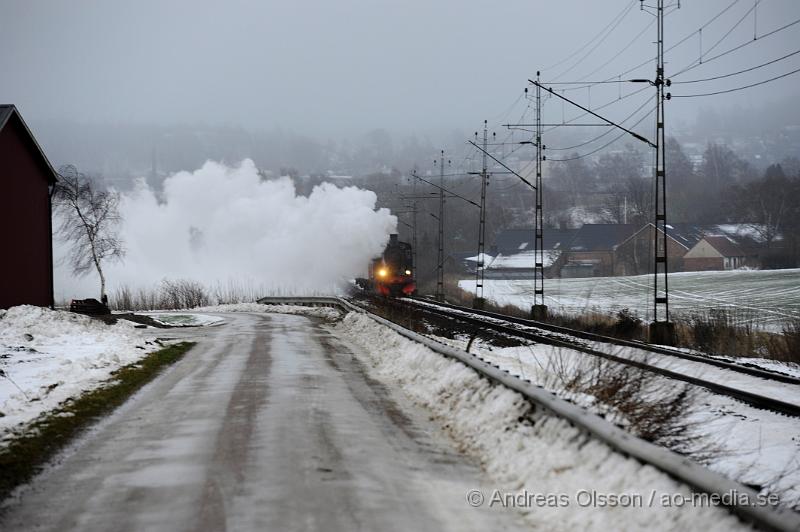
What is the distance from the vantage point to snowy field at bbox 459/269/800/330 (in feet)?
148

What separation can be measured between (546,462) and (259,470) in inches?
103

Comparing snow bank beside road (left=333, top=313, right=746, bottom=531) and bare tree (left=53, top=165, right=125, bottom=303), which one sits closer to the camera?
snow bank beside road (left=333, top=313, right=746, bottom=531)

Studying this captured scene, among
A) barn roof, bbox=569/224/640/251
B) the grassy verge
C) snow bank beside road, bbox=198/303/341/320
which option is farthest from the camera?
barn roof, bbox=569/224/640/251

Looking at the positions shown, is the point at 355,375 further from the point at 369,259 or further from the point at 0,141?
the point at 369,259

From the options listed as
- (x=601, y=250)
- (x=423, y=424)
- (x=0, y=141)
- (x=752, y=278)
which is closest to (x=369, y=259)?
(x=752, y=278)

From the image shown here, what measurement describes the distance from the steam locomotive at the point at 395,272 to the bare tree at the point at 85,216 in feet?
69.9

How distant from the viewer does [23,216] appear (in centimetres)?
3234

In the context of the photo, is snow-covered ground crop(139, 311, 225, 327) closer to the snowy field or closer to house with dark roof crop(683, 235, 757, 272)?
the snowy field

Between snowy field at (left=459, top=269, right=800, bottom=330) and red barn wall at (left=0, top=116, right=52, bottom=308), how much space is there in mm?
24983

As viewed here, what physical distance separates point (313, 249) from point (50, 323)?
172 feet

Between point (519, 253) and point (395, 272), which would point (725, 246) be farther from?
point (395, 272)

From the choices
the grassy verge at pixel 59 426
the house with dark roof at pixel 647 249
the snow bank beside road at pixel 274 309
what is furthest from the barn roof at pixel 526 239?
the grassy verge at pixel 59 426

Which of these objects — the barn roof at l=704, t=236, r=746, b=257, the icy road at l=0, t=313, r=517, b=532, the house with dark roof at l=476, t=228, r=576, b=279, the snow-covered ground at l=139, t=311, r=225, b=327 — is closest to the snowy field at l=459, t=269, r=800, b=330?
the barn roof at l=704, t=236, r=746, b=257

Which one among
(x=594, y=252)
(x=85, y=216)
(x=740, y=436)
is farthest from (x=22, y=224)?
(x=594, y=252)
